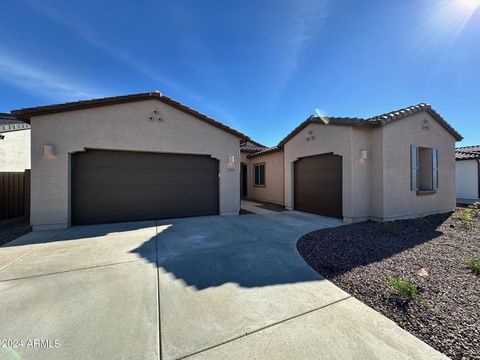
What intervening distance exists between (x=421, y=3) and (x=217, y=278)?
29.1 feet

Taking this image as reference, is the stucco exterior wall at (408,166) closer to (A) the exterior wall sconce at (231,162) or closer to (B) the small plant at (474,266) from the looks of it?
(B) the small plant at (474,266)

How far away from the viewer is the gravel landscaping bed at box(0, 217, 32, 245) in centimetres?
547

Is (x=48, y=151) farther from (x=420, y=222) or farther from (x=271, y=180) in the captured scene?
(x=420, y=222)

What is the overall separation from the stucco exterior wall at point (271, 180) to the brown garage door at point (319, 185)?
1.84 metres

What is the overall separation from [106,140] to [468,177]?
74.6ft

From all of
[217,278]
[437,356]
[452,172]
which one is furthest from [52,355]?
[452,172]

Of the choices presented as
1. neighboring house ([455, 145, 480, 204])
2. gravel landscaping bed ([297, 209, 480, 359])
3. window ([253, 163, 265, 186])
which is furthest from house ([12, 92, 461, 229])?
neighboring house ([455, 145, 480, 204])

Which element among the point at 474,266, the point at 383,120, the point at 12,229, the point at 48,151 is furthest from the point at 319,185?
the point at 12,229

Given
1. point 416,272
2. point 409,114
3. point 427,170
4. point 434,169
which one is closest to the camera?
point 416,272

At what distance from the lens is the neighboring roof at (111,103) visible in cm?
599

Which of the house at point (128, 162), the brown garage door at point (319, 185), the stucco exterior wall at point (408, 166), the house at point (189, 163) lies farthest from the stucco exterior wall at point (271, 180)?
the stucco exterior wall at point (408, 166)

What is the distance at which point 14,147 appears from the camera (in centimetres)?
965

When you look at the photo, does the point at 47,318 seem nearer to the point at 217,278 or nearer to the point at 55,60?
the point at 217,278

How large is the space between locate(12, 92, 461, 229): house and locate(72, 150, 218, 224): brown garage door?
3 centimetres
